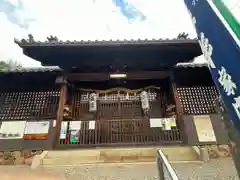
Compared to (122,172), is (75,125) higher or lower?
higher

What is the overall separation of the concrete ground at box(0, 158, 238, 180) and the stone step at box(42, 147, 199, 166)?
31cm

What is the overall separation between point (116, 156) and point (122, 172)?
3.14ft

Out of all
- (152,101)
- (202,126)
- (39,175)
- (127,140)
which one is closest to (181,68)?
(152,101)

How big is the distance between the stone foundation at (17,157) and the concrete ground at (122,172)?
383mm

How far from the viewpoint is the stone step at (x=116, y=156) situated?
6.64 metres

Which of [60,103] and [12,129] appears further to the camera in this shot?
[60,103]

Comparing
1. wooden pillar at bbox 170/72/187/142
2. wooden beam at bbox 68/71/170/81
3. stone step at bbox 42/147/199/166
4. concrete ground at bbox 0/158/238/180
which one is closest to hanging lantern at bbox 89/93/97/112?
wooden beam at bbox 68/71/170/81

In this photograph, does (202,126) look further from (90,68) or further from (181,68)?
(90,68)

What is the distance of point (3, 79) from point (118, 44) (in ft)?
15.3

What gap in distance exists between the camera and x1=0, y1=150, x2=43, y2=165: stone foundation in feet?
23.1

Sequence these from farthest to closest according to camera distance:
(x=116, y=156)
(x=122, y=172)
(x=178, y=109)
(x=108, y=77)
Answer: (x=108, y=77) < (x=178, y=109) < (x=116, y=156) < (x=122, y=172)

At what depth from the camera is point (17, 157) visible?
23.5 feet

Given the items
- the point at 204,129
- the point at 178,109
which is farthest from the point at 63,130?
the point at 204,129

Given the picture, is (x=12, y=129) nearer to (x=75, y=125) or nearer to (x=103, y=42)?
(x=75, y=125)
